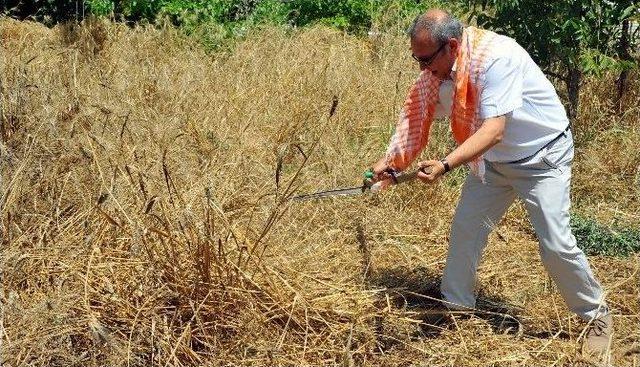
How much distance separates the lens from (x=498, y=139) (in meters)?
3.21

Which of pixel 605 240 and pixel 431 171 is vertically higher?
pixel 431 171

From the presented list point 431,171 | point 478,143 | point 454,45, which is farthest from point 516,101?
point 431,171

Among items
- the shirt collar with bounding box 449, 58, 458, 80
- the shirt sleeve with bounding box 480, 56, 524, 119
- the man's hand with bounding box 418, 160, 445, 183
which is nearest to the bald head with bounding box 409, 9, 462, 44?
the shirt collar with bounding box 449, 58, 458, 80

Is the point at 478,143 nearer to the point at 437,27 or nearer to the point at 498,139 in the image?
the point at 498,139

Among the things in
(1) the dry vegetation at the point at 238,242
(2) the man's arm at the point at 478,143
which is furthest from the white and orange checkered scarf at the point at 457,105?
(1) the dry vegetation at the point at 238,242

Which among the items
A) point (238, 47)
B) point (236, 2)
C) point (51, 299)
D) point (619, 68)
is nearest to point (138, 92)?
point (238, 47)

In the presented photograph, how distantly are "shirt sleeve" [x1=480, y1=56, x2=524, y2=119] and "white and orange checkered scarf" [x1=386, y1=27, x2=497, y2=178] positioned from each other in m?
0.04

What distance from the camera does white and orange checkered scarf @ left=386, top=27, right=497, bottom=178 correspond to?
10.7ft

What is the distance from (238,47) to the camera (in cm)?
852

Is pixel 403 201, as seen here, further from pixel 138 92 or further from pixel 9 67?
pixel 9 67

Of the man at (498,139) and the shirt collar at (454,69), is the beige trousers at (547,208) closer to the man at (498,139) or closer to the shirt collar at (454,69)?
the man at (498,139)

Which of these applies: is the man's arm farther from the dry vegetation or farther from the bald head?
the dry vegetation

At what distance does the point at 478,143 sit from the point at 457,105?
0.24 m

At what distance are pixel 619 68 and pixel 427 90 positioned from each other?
298 cm
